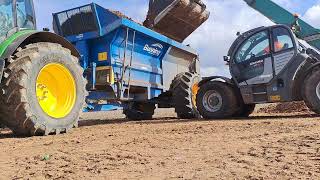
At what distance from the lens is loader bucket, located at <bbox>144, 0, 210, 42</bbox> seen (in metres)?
9.70

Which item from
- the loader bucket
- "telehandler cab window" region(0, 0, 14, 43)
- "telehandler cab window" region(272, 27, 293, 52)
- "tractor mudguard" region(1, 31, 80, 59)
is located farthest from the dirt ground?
the loader bucket

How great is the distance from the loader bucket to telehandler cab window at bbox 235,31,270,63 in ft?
5.89

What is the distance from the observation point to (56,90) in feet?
20.9

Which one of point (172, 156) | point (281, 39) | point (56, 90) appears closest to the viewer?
point (172, 156)

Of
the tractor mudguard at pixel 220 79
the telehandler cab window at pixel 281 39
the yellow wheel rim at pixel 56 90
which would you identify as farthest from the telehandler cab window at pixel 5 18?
the telehandler cab window at pixel 281 39

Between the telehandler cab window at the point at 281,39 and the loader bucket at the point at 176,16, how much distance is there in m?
2.39

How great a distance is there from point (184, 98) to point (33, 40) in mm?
4096

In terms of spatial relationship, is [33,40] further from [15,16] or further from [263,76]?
[263,76]

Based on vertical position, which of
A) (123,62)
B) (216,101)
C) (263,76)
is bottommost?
(216,101)

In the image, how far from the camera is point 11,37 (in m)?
5.71

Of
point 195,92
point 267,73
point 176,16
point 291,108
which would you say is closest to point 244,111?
point 267,73

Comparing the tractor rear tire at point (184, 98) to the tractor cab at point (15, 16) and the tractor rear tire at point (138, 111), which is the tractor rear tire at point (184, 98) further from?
the tractor cab at point (15, 16)

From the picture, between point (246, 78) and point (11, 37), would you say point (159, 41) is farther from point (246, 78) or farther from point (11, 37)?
point (11, 37)

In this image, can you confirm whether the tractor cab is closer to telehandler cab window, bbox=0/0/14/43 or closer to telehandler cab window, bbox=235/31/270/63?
telehandler cab window, bbox=0/0/14/43
